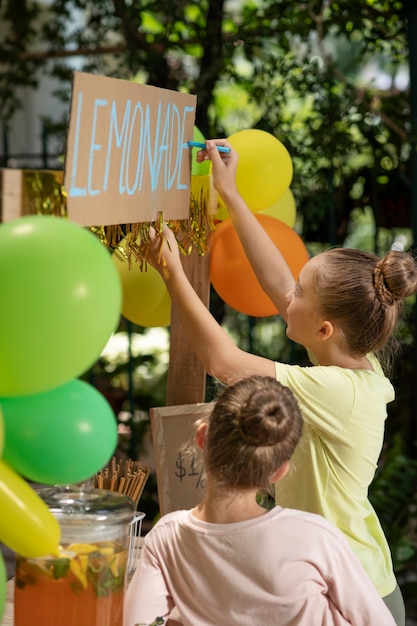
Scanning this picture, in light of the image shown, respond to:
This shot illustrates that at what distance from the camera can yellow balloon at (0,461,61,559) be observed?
1079 mm

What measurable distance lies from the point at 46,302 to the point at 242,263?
2.89ft

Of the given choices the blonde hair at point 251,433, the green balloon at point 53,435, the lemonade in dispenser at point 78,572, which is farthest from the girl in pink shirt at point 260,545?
the green balloon at point 53,435

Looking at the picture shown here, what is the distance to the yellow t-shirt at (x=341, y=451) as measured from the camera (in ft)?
5.05

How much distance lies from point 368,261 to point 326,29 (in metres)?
1.90

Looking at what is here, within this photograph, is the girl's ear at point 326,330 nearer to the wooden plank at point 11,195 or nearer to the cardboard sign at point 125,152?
the cardboard sign at point 125,152

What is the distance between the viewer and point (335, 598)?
51.6 inches

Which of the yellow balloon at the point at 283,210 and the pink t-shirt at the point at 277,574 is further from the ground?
the yellow balloon at the point at 283,210

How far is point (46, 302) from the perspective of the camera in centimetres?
102

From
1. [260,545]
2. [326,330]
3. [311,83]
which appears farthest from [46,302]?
[311,83]

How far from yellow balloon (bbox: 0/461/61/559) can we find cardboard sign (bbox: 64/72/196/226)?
0.34 m

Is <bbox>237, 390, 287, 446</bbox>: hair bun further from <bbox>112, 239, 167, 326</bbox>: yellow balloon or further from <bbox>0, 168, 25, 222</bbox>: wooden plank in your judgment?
<bbox>112, 239, 167, 326</bbox>: yellow balloon

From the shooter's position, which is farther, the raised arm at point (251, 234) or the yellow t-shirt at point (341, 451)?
the raised arm at point (251, 234)

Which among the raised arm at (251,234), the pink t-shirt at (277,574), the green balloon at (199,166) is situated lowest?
the pink t-shirt at (277,574)

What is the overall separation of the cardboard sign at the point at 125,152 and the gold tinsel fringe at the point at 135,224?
18mm
